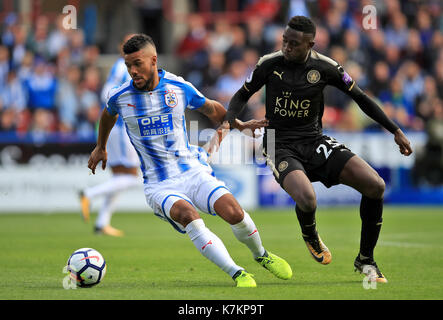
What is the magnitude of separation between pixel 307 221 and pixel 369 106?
1.24 m

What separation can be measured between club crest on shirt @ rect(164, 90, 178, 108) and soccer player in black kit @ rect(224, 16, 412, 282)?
538 mm

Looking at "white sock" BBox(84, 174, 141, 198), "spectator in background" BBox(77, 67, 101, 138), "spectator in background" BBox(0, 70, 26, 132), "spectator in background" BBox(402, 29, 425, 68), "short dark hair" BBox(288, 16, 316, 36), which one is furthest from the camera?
"spectator in background" BBox(402, 29, 425, 68)

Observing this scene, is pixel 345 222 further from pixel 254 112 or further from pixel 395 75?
pixel 395 75

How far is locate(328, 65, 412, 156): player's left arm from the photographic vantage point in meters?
8.05

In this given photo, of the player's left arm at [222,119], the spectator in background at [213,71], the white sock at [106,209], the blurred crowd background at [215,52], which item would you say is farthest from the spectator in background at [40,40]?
the player's left arm at [222,119]

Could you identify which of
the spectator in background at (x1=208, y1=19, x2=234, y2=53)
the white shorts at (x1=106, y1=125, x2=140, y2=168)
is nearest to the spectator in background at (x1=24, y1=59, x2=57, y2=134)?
the spectator in background at (x1=208, y1=19, x2=234, y2=53)

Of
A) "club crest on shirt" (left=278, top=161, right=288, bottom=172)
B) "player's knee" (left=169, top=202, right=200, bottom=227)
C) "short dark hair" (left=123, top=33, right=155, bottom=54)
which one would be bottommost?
"player's knee" (left=169, top=202, right=200, bottom=227)

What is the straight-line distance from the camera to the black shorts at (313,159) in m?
8.12

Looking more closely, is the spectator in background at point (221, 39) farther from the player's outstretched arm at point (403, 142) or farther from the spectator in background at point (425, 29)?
the player's outstretched arm at point (403, 142)

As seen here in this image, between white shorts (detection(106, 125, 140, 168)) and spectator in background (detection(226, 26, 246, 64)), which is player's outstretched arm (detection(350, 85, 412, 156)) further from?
spectator in background (detection(226, 26, 246, 64))

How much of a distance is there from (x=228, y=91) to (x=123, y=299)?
13.6m

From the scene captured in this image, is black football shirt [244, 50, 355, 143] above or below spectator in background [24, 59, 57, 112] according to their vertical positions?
above

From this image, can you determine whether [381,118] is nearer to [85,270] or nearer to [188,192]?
[188,192]

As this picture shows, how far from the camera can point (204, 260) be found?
995 centimetres
